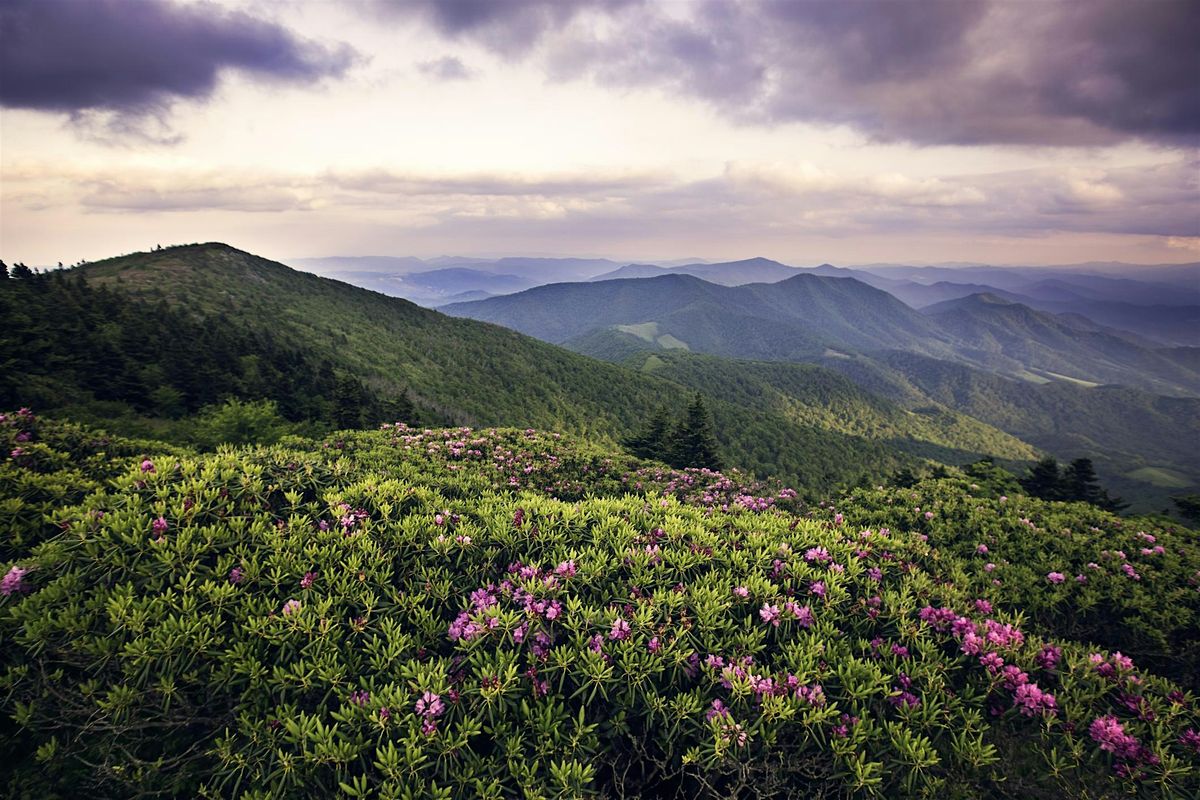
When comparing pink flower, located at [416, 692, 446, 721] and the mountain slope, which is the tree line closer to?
pink flower, located at [416, 692, 446, 721]

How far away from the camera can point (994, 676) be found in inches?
184

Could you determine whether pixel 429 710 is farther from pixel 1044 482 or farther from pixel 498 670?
pixel 1044 482

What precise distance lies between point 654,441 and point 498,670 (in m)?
24.1

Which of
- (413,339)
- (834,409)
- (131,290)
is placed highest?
(131,290)

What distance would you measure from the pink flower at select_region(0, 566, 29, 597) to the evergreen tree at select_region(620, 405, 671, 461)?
23.7 m

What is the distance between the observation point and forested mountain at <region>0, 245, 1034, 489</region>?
2731cm

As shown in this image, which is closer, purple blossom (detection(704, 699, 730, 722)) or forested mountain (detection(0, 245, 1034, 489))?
purple blossom (detection(704, 699, 730, 722))

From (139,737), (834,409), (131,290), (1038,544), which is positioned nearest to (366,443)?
(139,737)

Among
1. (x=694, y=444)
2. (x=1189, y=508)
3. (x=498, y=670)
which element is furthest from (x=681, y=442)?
A: (x=498, y=670)

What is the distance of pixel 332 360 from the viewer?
78.0 metres

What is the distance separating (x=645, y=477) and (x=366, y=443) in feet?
24.0

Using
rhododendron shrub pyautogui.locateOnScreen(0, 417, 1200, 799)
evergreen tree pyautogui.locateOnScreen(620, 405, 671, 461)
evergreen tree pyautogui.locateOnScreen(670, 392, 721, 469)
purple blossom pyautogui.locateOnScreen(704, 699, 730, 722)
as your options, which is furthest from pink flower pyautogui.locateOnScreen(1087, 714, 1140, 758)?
evergreen tree pyautogui.locateOnScreen(620, 405, 671, 461)

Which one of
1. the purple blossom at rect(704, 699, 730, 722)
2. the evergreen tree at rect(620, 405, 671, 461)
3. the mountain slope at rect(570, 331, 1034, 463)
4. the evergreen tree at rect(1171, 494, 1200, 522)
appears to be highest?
the purple blossom at rect(704, 699, 730, 722)

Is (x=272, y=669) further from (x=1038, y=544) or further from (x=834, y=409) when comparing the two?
(x=834, y=409)
